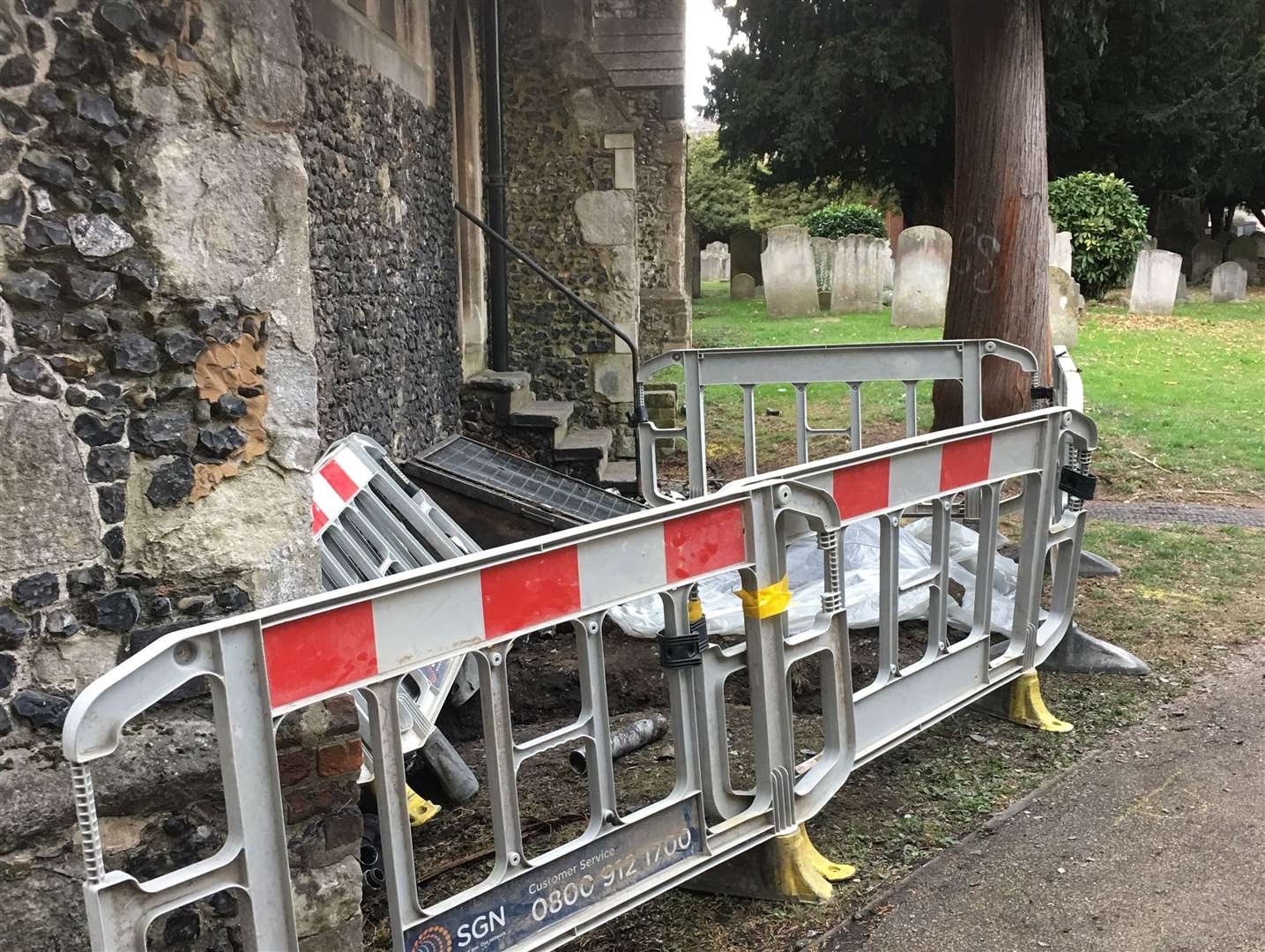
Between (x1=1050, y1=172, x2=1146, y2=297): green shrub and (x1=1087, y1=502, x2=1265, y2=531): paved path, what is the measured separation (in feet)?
47.8

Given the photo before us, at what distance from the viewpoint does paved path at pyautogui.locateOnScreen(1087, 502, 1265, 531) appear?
7.18 meters

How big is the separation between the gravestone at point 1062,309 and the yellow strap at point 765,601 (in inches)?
521

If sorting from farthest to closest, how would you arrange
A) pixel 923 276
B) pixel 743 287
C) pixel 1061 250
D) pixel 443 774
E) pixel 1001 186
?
1. pixel 743 287
2. pixel 1061 250
3. pixel 923 276
4. pixel 1001 186
5. pixel 443 774

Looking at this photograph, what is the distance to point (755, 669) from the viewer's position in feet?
9.51

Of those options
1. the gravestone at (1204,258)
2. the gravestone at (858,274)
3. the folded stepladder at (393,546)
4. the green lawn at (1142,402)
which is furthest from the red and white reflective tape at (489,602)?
the gravestone at (1204,258)

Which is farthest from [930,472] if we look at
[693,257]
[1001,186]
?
[693,257]

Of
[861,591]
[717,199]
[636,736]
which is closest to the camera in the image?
[636,736]

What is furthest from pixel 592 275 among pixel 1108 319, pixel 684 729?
pixel 1108 319

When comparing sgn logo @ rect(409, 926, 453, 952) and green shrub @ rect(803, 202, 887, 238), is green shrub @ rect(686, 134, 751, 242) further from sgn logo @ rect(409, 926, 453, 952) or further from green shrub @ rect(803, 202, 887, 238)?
sgn logo @ rect(409, 926, 453, 952)

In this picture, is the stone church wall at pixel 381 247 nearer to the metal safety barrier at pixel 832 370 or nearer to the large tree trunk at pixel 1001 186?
the metal safety barrier at pixel 832 370

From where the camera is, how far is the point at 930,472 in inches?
139

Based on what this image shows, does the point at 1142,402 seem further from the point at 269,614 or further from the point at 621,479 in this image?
the point at 269,614

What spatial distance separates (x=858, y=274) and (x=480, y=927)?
19632mm

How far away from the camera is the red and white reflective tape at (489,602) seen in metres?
2.07
